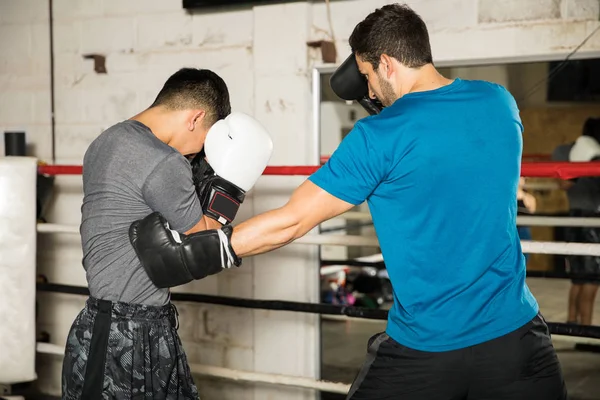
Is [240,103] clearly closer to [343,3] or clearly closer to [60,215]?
[343,3]

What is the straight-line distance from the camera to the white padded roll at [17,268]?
2.81 m

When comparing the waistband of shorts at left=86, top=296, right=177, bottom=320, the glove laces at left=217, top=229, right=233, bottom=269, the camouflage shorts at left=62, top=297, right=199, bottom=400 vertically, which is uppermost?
the glove laces at left=217, top=229, right=233, bottom=269

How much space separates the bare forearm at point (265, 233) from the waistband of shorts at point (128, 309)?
1.07 feet

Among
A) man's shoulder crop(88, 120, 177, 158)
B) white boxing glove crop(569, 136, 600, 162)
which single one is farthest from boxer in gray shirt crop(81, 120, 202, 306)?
white boxing glove crop(569, 136, 600, 162)

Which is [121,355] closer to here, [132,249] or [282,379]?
[132,249]

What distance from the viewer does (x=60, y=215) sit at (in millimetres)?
3670

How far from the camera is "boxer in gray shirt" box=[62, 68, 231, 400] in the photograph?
5.63ft

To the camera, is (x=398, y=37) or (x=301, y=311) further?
(x=301, y=311)

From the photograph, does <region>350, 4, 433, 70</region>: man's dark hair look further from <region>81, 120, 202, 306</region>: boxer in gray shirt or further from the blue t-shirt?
<region>81, 120, 202, 306</region>: boxer in gray shirt

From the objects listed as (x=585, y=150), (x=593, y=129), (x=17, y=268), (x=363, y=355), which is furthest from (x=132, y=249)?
(x=593, y=129)

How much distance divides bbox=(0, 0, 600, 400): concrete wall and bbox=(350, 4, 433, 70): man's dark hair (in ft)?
4.29

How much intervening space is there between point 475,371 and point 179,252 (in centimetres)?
67

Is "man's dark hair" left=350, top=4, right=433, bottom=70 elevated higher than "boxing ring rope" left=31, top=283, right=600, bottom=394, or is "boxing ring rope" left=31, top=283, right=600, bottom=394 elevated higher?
"man's dark hair" left=350, top=4, right=433, bottom=70

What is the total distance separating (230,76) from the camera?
3254 mm
